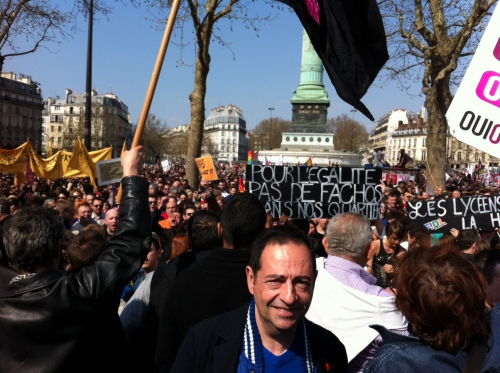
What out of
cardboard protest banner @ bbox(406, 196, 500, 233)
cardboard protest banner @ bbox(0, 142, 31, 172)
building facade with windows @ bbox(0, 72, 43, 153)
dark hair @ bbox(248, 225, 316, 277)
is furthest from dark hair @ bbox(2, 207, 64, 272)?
building facade with windows @ bbox(0, 72, 43, 153)

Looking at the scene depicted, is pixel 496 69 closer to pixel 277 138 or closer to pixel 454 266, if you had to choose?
pixel 454 266

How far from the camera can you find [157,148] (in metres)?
71.6

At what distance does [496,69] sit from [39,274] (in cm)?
251

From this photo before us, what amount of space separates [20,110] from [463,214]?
113989 millimetres

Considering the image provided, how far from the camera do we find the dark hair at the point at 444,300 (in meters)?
1.91

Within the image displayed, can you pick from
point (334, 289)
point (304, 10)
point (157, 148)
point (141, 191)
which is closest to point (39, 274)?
point (141, 191)

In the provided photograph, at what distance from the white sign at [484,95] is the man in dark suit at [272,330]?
154 cm

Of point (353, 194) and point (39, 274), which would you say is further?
point (353, 194)

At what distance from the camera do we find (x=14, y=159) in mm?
14625

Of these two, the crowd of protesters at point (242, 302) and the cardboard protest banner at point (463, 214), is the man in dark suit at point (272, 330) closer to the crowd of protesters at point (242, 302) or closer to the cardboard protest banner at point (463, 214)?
the crowd of protesters at point (242, 302)

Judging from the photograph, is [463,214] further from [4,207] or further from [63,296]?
[4,207]

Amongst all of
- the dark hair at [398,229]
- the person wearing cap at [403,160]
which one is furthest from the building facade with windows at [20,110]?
the dark hair at [398,229]

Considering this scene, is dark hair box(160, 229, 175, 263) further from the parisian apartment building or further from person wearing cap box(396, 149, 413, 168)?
the parisian apartment building

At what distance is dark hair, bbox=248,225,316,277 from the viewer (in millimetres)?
2145
